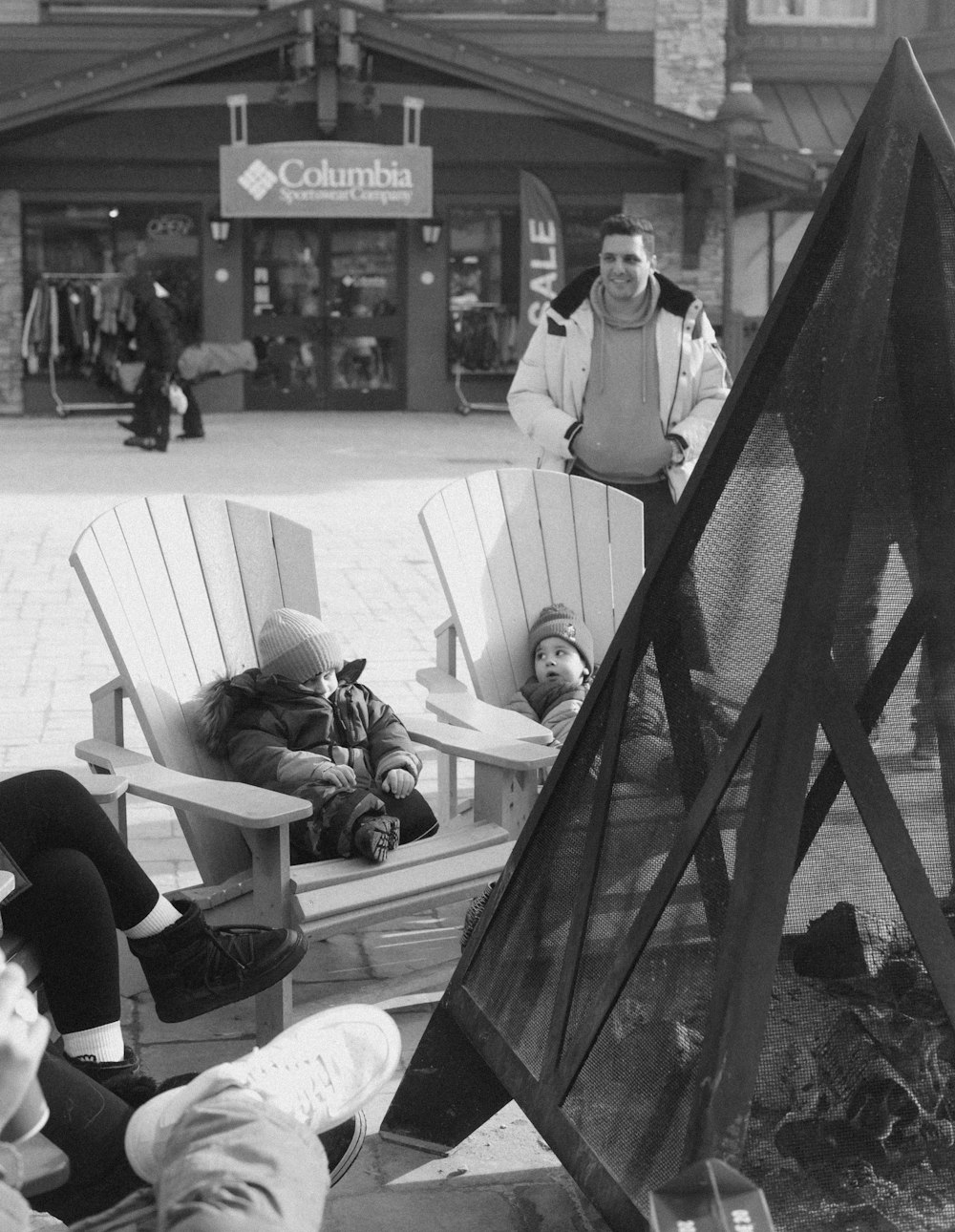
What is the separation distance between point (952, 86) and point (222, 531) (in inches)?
766

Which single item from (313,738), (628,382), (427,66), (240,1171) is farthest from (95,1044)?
(427,66)

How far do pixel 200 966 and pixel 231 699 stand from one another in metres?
0.90

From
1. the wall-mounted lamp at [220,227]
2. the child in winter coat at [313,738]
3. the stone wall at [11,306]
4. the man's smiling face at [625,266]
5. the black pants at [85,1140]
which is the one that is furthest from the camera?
the wall-mounted lamp at [220,227]

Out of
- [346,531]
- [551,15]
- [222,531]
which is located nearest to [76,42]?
[551,15]

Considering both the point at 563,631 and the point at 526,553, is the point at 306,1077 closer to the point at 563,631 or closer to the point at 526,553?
the point at 563,631

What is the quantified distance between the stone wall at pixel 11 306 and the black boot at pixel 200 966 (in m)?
18.7

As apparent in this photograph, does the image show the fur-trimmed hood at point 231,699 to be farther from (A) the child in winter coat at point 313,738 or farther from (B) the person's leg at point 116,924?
(B) the person's leg at point 116,924

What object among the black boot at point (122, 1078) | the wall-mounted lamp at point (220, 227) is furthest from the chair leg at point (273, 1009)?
the wall-mounted lamp at point (220, 227)

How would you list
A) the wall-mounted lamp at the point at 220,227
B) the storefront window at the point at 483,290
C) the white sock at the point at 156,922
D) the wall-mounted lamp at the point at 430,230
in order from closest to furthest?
the white sock at the point at 156,922 < the wall-mounted lamp at the point at 220,227 < the wall-mounted lamp at the point at 430,230 < the storefront window at the point at 483,290

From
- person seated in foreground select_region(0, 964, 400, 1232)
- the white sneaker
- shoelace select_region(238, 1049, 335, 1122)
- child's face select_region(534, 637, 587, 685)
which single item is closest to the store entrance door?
child's face select_region(534, 637, 587, 685)

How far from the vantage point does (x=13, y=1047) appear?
5.53 feet

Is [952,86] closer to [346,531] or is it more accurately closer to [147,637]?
[346,531]

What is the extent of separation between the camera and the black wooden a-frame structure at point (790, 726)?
218 centimetres

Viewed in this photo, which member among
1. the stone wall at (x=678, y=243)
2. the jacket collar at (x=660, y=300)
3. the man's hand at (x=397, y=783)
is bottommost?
the man's hand at (x=397, y=783)
